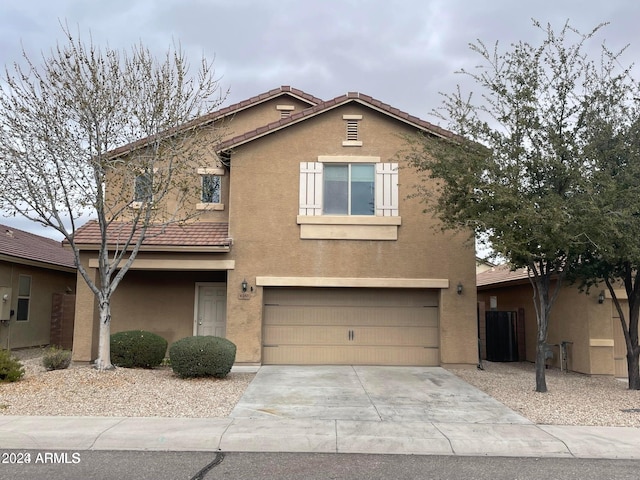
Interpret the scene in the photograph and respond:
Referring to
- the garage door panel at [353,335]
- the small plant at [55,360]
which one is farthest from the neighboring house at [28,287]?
the garage door panel at [353,335]

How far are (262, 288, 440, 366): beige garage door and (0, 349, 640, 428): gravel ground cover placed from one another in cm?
178

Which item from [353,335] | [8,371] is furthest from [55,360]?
[353,335]

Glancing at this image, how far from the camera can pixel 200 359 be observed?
37.5ft

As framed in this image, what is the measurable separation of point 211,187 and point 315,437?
963cm

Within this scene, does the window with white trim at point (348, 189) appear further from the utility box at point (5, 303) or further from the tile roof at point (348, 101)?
the utility box at point (5, 303)

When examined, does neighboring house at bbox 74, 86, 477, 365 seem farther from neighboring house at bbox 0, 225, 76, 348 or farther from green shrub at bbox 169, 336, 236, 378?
neighboring house at bbox 0, 225, 76, 348

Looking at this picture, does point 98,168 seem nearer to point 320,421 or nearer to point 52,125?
point 52,125

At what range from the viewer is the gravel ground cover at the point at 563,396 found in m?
8.90

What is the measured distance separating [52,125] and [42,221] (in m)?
1.97

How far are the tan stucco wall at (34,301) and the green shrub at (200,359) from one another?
27.7 ft

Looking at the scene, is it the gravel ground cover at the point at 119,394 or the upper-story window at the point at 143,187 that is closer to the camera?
the gravel ground cover at the point at 119,394

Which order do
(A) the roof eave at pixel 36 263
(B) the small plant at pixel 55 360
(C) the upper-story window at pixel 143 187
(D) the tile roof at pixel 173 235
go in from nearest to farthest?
1. (C) the upper-story window at pixel 143 187
2. (B) the small plant at pixel 55 360
3. (D) the tile roof at pixel 173 235
4. (A) the roof eave at pixel 36 263

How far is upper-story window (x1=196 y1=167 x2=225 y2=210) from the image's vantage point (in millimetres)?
15382

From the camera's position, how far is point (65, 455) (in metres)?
6.78
